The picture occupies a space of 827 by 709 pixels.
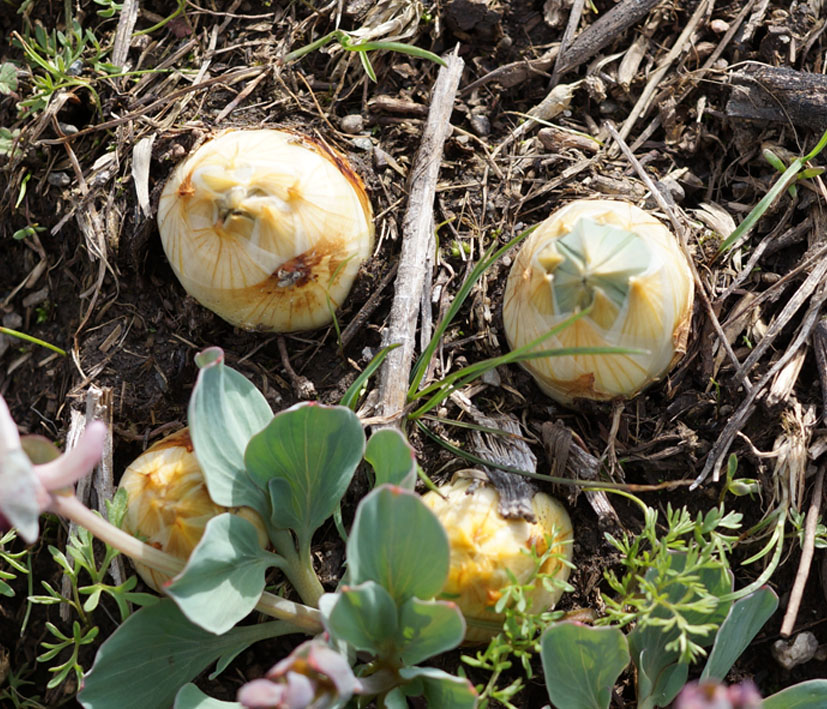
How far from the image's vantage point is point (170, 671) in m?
1.38

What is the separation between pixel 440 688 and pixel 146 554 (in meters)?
0.50

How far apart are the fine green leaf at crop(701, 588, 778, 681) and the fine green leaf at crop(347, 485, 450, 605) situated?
500mm

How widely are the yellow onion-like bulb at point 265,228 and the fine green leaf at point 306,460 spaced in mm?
318

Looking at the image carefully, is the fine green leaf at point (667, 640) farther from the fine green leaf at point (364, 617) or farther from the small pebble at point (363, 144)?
the small pebble at point (363, 144)

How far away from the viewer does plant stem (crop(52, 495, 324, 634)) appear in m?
1.13

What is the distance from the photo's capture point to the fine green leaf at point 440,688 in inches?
46.9

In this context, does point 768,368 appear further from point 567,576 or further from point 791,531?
point 567,576

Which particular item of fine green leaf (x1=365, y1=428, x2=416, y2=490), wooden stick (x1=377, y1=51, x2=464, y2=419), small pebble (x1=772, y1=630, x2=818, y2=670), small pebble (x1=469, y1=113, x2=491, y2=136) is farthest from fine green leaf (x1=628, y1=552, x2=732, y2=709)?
small pebble (x1=469, y1=113, x2=491, y2=136)

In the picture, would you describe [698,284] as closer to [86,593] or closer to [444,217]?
[444,217]

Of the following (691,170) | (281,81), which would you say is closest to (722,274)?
(691,170)

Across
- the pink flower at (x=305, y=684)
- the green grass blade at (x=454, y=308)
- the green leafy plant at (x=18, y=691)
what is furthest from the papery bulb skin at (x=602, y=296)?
the green leafy plant at (x=18, y=691)

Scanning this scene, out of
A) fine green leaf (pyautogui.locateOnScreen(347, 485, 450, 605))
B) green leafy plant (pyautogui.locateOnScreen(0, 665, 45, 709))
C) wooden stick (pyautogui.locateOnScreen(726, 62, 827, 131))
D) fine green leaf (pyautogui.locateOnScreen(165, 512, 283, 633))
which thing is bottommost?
green leafy plant (pyautogui.locateOnScreen(0, 665, 45, 709))

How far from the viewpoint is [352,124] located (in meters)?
1.87

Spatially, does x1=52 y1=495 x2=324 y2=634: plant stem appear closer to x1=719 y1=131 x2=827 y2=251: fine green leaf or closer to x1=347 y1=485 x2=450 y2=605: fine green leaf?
x1=347 y1=485 x2=450 y2=605: fine green leaf
